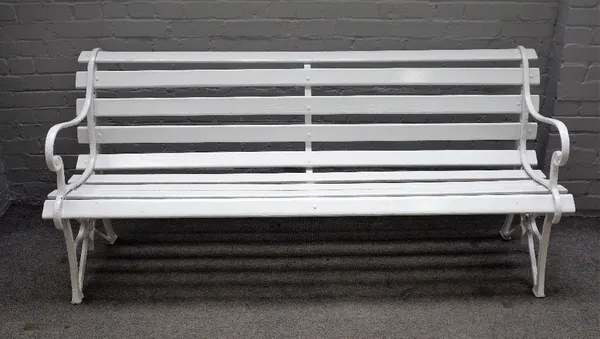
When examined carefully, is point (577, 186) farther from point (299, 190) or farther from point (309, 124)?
point (299, 190)

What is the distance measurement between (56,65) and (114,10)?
1.45ft

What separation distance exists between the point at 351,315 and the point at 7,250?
179 cm

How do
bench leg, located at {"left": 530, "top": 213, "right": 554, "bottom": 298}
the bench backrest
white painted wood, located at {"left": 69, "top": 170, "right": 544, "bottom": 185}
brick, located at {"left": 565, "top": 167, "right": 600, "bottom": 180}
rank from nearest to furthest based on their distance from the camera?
1. bench leg, located at {"left": 530, "top": 213, "right": 554, "bottom": 298}
2. white painted wood, located at {"left": 69, "top": 170, "right": 544, "bottom": 185}
3. the bench backrest
4. brick, located at {"left": 565, "top": 167, "right": 600, "bottom": 180}

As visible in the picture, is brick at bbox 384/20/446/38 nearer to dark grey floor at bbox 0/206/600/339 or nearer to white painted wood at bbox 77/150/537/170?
white painted wood at bbox 77/150/537/170

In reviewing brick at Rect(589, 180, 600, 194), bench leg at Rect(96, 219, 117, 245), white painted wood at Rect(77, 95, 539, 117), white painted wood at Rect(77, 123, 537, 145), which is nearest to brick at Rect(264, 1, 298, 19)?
white painted wood at Rect(77, 95, 539, 117)

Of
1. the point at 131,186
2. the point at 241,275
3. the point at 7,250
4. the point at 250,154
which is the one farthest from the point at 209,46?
the point at 7,250

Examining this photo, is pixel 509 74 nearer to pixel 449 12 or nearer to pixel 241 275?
pixel 449 12

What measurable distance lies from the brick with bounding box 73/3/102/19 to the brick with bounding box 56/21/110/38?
0.10ft

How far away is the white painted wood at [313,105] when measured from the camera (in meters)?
2.71

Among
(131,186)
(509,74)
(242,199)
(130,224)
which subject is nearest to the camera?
(242,199)

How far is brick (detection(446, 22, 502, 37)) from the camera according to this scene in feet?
9.87

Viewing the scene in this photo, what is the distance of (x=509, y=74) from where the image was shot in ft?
8.91

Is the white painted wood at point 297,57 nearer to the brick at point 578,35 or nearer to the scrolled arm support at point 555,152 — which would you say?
the scrolled arm support at point 555,152

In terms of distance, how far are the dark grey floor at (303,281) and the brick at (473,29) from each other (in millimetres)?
986
